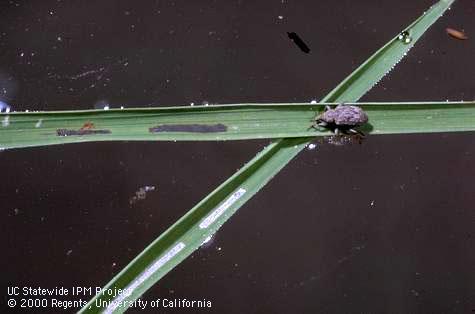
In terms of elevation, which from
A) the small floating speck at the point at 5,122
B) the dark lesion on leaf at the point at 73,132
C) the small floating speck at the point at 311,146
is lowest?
the small floating speck at the point at 311,146

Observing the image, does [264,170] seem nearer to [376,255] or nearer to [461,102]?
[376,255]

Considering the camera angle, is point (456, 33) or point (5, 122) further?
point (456, 33)

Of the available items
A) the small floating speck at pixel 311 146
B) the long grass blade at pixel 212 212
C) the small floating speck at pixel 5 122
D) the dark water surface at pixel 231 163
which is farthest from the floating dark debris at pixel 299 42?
the small floating speck at pixel 5 122

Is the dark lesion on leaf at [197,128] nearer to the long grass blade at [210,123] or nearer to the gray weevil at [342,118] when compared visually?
the long grass blade at [210,123]

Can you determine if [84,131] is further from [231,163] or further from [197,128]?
[231,163]

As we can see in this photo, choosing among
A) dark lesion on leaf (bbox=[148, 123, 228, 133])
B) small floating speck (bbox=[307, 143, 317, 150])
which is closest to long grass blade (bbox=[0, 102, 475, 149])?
dark lesion on leaf (bbox=[148, 123, 228, 133])

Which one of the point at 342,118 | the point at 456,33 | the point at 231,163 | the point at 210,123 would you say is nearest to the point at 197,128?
the point at 210,123
